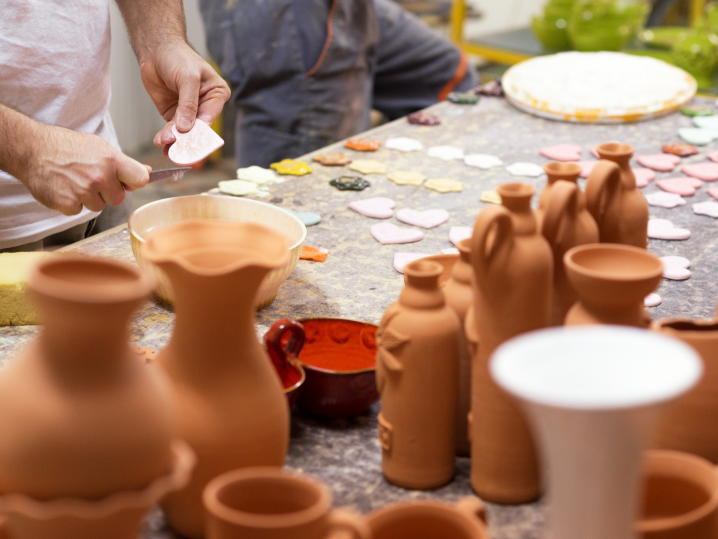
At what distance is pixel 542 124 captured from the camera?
2580 millimetres

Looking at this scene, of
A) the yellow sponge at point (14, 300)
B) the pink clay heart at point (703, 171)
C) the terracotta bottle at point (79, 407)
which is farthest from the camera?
the pink clay heart at point (703, 171)

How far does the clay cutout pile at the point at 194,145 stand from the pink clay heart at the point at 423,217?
50 cm

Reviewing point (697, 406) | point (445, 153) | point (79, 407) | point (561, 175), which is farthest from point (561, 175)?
point (445, 153)

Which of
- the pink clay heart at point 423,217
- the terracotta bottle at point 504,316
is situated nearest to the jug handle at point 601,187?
the terracotta bottle at point 504,316

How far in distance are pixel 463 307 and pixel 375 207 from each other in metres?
0.97

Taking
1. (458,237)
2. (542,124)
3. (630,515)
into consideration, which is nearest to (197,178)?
(542,124)

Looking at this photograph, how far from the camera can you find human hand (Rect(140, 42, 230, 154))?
167 cm

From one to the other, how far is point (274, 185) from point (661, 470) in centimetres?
143

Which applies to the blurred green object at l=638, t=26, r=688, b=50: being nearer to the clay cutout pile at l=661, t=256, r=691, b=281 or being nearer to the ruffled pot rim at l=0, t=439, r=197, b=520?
the clay cutout pile at l=661, t=256, r=691, b=281

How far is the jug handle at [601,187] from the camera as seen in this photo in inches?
40.6

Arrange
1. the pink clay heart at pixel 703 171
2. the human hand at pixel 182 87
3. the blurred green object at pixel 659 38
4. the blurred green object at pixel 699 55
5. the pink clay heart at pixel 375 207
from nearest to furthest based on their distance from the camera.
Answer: the human hand at pixel 182 87
the pink clay heart at pixel 375 207
the pink clay heart at pixel 703 171
the blurred green object at pixel 699 55
the blurred green object at pixel 659 38

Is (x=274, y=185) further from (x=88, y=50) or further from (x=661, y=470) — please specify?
(x=661, y=470)

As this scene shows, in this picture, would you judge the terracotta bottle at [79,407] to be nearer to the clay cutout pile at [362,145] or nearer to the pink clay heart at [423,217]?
the pink clay heart at [423,217]

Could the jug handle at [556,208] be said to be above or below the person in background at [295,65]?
above
